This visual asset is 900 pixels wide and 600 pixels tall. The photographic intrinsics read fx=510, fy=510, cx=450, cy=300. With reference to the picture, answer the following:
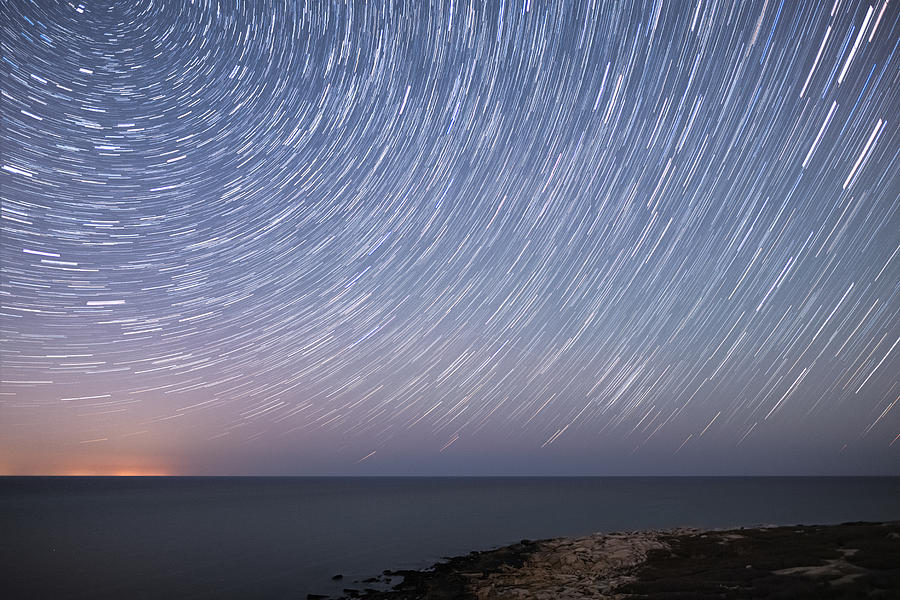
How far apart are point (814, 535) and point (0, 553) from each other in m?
40.1

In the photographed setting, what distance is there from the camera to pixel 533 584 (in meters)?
16.3

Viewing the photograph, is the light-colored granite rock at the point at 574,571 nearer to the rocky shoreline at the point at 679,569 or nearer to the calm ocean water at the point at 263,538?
the rocky shoreline at the point at 679,569

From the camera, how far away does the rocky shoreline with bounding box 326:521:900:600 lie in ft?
39.0

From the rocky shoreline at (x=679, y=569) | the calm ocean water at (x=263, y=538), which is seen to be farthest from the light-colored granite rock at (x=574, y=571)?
the calm ocean water at (x=263, y=538)

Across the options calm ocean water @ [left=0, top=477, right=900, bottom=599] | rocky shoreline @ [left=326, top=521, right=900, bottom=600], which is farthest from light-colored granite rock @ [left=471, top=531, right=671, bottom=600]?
calm ocean water @ [left=0, top=477, right=900, bottom=599]

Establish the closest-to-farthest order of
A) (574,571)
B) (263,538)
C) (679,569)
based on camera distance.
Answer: (679,569) → (574,571) → (263,538)

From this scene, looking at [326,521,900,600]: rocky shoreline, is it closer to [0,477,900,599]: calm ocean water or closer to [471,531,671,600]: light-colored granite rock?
[471,531,671,600]: light-colored granite rock

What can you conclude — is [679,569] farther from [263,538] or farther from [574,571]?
[263,538]

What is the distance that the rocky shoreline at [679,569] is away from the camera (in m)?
11.9

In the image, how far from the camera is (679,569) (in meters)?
16.0

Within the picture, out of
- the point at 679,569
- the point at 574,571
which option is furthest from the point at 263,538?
the point at 679,569

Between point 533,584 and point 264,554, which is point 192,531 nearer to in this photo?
point 264,554

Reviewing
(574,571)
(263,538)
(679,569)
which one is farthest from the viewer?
(263,538)

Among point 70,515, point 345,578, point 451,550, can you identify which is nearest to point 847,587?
point 345,578
